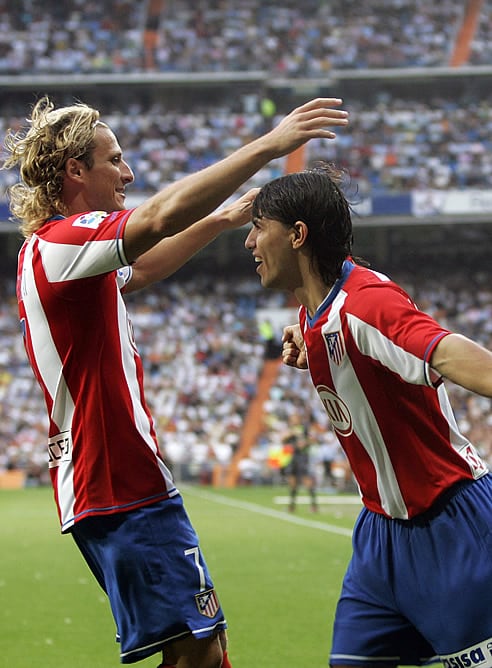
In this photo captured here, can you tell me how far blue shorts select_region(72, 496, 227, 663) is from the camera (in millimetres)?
3783

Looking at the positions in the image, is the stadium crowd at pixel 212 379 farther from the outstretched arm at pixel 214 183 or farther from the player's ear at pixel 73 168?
the outstretched arm at pixel 214 183

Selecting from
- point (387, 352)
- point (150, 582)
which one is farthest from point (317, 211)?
point (150, 582)

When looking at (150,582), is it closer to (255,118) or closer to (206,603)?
(206,603)

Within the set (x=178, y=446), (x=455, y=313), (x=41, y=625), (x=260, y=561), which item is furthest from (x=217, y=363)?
(x=41, y=625)

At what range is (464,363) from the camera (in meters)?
2.90

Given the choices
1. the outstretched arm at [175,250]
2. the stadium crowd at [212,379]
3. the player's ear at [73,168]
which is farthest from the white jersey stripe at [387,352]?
the stadium crowd at [212,379]

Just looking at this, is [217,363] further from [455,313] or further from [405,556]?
[405,556]

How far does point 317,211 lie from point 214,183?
480mm

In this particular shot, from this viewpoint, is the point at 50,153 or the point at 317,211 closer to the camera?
the point at 317,211

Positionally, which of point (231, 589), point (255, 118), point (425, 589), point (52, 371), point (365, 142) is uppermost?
point (52, 371)

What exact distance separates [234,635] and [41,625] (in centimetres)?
174

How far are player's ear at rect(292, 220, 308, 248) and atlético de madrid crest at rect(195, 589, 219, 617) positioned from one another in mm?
1304

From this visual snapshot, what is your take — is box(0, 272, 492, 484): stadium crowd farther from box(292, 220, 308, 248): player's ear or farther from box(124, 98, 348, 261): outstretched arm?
box(124, 98, 348, 261): outstretched arm

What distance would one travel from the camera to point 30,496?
26016 millimetres
